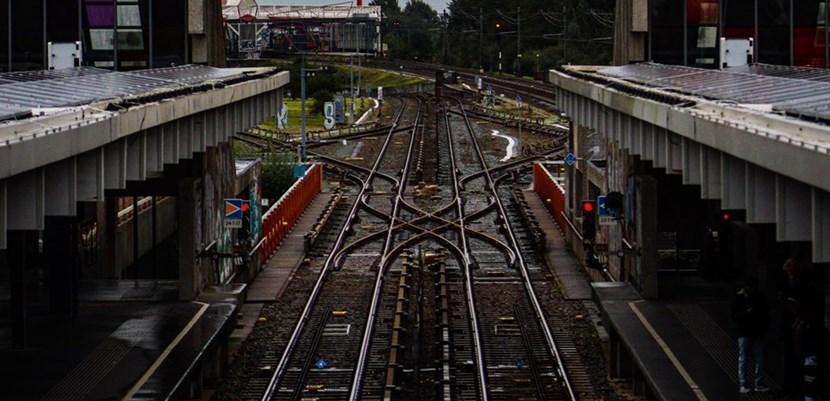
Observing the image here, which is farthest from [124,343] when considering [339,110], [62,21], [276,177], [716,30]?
[339,110]

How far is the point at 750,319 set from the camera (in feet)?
52.9

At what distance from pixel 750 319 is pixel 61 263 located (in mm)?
10701

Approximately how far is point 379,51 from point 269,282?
12290cm

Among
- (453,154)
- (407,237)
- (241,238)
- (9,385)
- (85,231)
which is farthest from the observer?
(453,154)

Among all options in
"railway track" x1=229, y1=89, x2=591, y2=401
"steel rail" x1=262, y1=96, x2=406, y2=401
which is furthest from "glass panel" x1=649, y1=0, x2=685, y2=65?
"steel rail" x1=262, y1=96, x2=406, y2=401

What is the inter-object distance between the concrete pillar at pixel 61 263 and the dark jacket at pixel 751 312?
10.2 m

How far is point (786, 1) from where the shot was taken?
118 ft

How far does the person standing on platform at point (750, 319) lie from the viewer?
1598 cm

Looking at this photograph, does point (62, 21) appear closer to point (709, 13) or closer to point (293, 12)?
point (709, 13)

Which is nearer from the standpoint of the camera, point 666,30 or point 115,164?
point 115,164

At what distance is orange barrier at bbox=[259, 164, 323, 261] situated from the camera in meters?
35.2

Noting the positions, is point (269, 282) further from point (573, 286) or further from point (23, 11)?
point (23, 11)

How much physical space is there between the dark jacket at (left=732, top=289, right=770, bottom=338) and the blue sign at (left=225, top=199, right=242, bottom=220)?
1376 centimetres

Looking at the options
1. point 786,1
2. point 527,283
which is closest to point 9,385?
point 527,283
